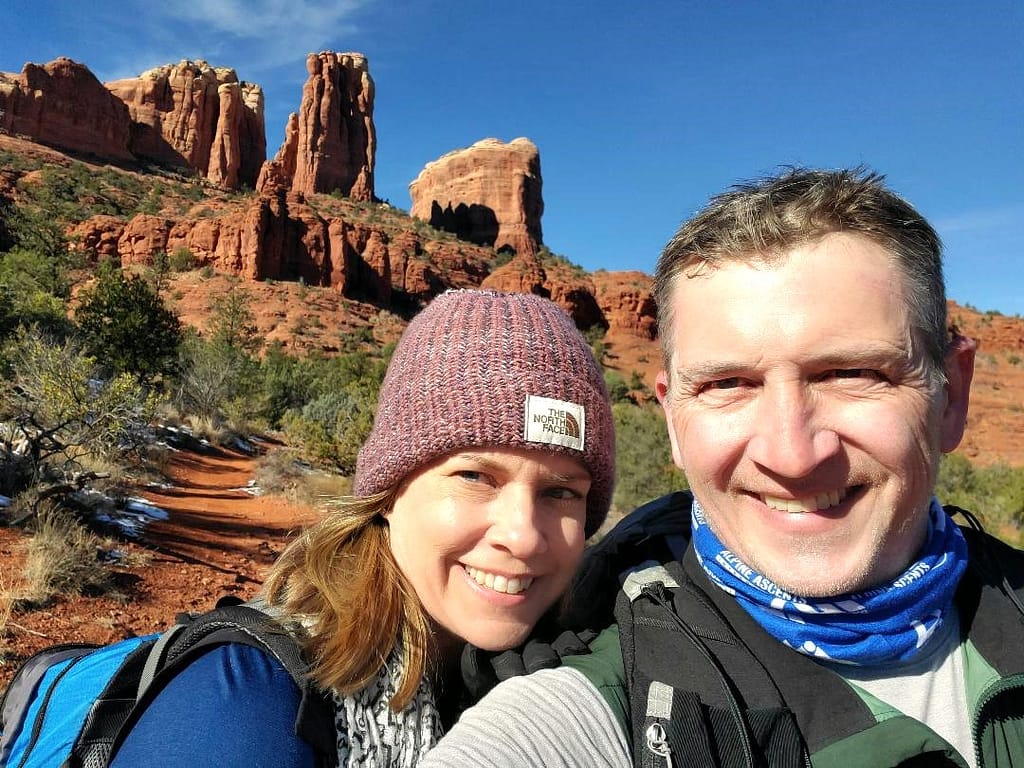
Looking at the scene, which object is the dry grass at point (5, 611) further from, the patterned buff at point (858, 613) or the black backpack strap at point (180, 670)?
the patterned buff at point (858, 613)

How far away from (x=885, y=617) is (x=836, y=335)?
0.62 m

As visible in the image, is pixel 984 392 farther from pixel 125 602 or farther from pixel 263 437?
pixel 125 602

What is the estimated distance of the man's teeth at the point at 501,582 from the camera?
5.16 ft

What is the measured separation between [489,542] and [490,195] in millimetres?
71587

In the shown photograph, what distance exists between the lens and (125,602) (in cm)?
517

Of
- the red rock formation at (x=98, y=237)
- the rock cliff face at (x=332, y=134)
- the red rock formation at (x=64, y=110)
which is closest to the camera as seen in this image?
the red rock formation at (x=98, y=237)

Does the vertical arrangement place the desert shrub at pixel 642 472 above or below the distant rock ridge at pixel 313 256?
below

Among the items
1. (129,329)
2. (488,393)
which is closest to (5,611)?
(488,393)

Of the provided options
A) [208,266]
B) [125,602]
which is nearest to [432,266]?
[208,266]

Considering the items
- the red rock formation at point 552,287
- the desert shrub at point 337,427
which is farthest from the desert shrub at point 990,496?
the red rock formation at point 552,287

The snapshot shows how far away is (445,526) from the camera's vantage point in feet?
5.16

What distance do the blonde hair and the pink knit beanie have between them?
13 cm

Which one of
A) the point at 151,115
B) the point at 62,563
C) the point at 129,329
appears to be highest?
the point at 151,115

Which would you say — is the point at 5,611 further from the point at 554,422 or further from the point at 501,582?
the point at 554,422
